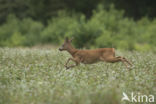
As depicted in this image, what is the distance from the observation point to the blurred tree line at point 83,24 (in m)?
23.1

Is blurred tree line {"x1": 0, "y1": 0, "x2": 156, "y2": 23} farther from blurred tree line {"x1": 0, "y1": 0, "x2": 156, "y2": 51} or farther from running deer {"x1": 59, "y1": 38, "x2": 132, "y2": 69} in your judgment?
running deer {"x1": 59, "y1": 38, "x2": 132, "y2": 69}

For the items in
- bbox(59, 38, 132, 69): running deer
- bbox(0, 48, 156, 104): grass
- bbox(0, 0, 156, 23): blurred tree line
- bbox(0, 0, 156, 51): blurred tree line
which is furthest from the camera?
bbox(0, 0, 156, 23): blurred tree line

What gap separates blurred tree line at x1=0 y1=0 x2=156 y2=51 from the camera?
23094 mm

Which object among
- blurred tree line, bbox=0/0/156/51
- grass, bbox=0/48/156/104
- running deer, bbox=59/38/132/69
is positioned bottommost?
grass, bbox=0/48/156/104

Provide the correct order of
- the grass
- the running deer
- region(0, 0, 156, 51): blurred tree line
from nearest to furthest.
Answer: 1. the grass
2. the running deer
3. region(0, 0, 156, 51): blurred tree line

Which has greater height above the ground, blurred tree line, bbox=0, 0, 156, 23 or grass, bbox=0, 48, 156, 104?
blurred tree line, bbox=0, 0, 156, 23

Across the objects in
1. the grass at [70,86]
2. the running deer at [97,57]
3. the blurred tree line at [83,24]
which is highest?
the blurred tree line at [83,24]

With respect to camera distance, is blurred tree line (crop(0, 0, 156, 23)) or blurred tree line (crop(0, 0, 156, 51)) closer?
blurred tree line (crop(0, 0, 156, 51))

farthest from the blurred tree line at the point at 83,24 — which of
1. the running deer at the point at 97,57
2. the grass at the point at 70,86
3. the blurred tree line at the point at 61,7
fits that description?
the grass at the point at 70,86

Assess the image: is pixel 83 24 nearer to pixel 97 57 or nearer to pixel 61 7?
pixel 97 57

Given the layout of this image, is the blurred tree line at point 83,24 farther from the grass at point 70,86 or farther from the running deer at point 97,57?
the grass at point 70,86

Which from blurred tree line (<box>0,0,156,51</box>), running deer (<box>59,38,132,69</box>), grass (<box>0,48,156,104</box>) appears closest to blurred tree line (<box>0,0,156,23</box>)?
blurred tree line (<box>0,0,156,51</box>)

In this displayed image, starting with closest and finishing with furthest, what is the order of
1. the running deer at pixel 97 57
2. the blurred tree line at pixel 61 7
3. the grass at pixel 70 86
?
the grass at pixel 70 86 → the running deer at pixel 97 57 → the blurred tree line at pixel 61 7

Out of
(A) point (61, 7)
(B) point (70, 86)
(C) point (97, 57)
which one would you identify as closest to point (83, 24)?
(C) point (97, 57)
